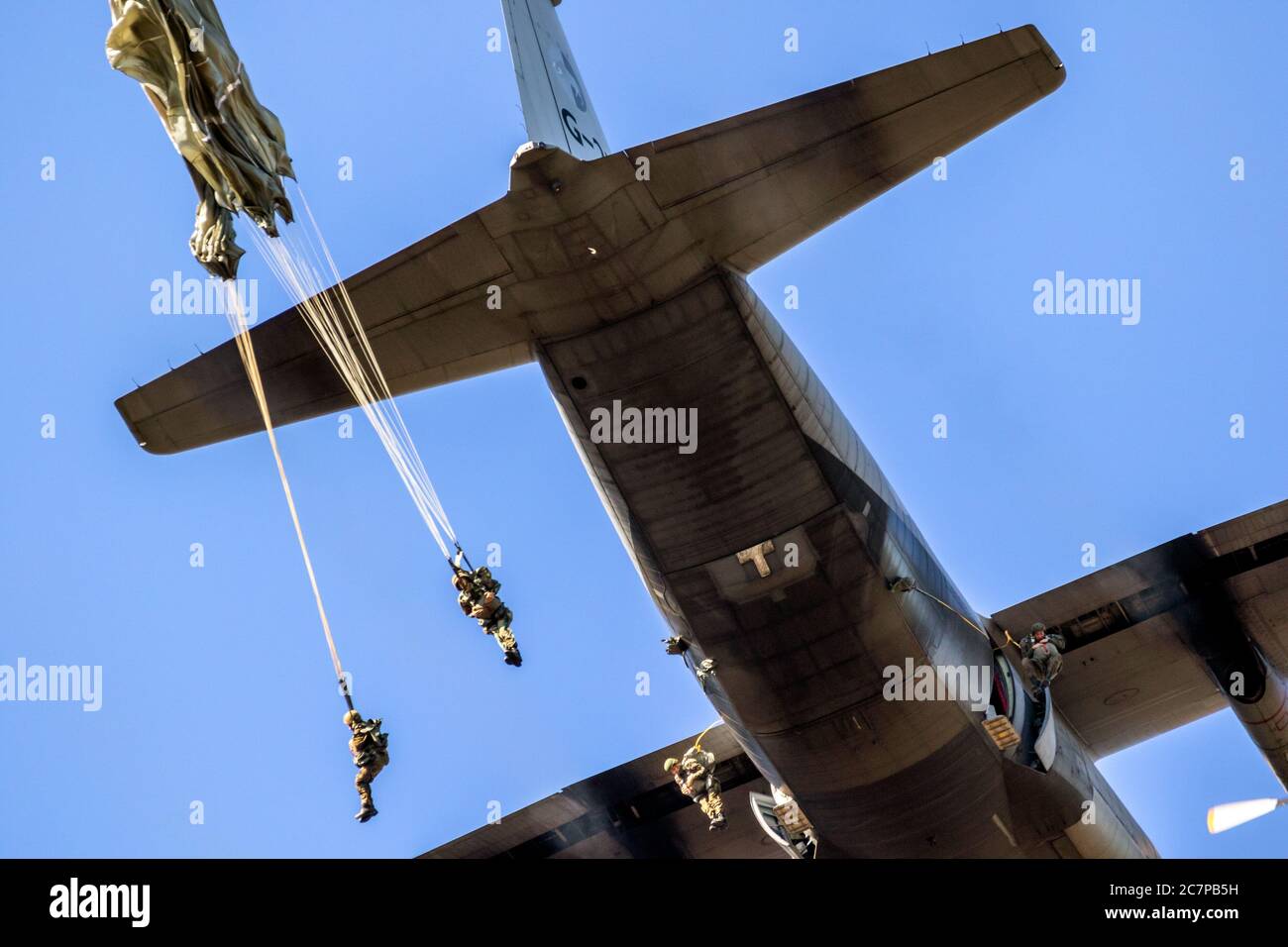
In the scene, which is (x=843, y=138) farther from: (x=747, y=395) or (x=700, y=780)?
(x=700, y=780)

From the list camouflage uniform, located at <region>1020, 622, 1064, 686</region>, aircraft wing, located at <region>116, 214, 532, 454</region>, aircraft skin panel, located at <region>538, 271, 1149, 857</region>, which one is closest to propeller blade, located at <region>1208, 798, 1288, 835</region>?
aircraft skin panel, located at <region>538, 271, 1149, 857</region>

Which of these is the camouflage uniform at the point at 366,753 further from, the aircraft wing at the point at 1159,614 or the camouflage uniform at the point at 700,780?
the aircraft wing at the point at 1159,614

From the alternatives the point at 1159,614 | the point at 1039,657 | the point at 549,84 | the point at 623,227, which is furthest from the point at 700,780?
the point at 549,84

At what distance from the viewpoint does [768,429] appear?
51.3ft

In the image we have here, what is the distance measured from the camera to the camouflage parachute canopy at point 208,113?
1059 cm

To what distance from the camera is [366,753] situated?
43.4ft

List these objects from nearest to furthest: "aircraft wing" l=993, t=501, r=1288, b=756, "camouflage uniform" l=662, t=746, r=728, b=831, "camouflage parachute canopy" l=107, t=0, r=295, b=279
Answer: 1. "camouflage parachute canopy" l=107, t=0, r=295, b=279
2. "camouflage uniform" l=662, t=746, r=728, b=831
3. "aircraft wing" l=993, t=501, r=1288, b=756

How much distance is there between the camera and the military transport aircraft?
14602mm

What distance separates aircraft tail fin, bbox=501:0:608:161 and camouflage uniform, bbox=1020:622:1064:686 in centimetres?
975

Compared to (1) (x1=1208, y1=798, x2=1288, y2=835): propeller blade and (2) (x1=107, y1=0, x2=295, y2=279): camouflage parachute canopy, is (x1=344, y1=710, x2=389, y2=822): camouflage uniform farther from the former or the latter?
(1) (x1=1208, y1=798, x2=1288, y2=835): propeller blade

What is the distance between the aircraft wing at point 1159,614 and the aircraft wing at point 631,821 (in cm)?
583

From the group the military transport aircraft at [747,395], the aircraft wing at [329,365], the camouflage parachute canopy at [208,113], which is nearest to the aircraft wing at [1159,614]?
the military transport aircraft at [747,395]

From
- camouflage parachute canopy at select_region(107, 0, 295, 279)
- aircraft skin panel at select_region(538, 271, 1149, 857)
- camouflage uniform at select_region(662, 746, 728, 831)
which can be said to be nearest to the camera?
camouflage parachute canopy at select_region(107, 0, 295, 279)
